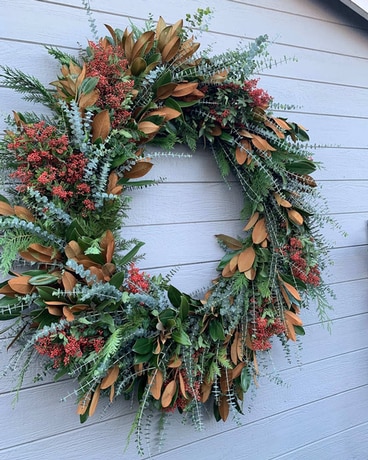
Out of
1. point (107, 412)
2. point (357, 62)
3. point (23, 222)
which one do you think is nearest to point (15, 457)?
point (107, 412)

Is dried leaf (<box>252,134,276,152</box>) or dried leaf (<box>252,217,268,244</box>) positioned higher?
dried leaf (<box>252,134,276,152</box>)

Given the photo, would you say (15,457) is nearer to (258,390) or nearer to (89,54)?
(258,390)

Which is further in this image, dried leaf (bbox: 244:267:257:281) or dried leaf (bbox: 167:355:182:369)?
dried leaf (bbox: 244:267:257:281)

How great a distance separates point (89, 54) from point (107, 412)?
37.8 inches

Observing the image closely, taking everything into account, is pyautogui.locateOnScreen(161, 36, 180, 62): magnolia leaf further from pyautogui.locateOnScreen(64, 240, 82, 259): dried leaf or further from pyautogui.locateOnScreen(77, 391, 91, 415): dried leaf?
pyautogui.locateOnScreen(77, 391, 91, 415): dried leaf

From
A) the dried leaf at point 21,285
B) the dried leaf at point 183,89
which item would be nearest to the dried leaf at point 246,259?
the dried leaf at point 183,89

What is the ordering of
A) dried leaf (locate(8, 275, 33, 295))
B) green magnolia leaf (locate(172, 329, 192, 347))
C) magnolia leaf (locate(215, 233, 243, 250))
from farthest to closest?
1. magnolia leaf (locate(215, 233, 243, 250))
2. green magnolia leaf (locate(172, 329, 192, 347))
3. dried leaf (locate(8, 275, 33, 295))

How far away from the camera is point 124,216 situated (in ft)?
3.76

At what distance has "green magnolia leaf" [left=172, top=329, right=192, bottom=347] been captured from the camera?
3.62 feet

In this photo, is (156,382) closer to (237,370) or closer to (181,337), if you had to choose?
(181,337)

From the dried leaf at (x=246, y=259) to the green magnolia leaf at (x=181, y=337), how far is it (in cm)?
26

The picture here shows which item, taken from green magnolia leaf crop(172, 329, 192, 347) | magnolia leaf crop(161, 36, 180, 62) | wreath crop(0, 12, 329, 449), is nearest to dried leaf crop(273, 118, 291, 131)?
wreath crop(0, 12, 329, 449)

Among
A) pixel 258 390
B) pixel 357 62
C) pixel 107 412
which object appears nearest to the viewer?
pixel 107 412

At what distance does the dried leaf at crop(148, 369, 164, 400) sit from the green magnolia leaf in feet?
0.31
